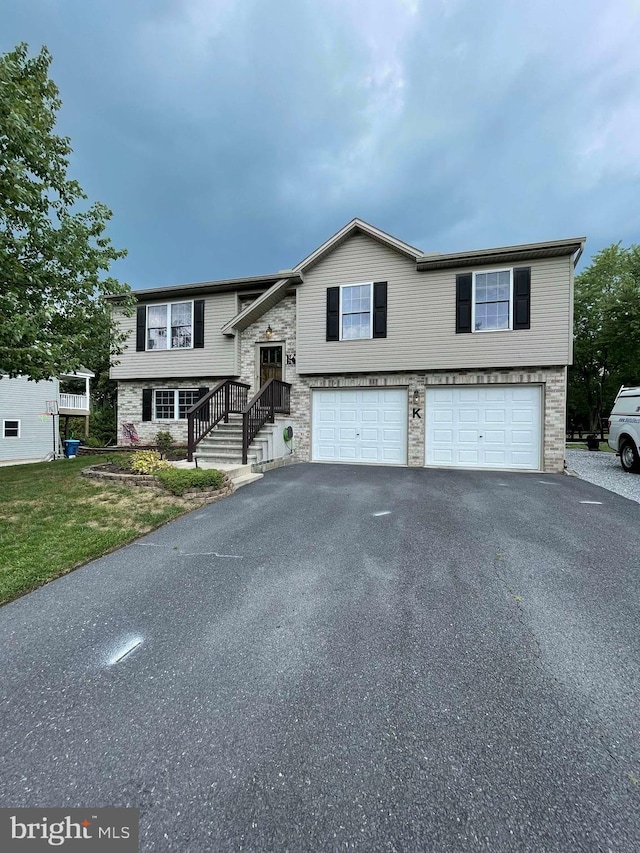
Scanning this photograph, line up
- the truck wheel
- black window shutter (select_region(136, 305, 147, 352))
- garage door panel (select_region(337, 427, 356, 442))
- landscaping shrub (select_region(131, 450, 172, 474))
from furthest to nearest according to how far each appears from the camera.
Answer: black window shutter (select_region(136, 305, 147, 352)) < garage door panel (select_region(337, 427, 356, 442)) < the truck wheel < landscaping shrub (select_region(131, 450, 172, 474))

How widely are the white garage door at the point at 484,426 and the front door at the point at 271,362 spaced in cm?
492

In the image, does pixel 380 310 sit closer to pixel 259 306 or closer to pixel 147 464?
pixel 259 306

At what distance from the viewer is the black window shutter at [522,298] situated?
955cm

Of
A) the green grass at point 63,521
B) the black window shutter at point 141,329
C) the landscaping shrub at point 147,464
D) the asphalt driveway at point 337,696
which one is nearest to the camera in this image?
the asphalt driveway at point 337,696

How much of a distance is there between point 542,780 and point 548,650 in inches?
42.3

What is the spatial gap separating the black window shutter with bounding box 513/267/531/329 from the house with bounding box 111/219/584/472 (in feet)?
0.11

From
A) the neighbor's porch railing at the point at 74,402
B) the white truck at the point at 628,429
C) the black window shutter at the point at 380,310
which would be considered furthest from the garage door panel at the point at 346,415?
the neighbor's porch railing at the point at 74,402

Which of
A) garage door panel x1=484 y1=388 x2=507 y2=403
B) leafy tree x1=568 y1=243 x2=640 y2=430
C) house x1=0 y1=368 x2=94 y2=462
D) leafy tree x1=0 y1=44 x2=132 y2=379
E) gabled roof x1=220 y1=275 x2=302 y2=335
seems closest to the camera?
leafy tree x1=0 y1=44 x2=132 y2=379

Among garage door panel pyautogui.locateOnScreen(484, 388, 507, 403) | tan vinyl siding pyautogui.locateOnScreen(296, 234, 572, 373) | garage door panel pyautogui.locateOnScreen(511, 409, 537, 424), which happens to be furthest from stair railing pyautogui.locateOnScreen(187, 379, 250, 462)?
garage door panel pyautogui.locateOnScreen(511, 409, 537, 424)

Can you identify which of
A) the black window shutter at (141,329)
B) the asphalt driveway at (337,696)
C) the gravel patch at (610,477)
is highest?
the black window shutter at (141,329)

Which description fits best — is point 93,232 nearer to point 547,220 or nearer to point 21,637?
point 21,637

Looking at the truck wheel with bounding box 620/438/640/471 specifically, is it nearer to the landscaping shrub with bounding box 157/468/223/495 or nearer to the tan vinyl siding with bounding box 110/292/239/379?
the landscaping shrub with bounding box 157/468/223/495

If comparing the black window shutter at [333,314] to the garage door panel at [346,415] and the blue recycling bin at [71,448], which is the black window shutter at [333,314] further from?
the blue recycling bin at [71,448]

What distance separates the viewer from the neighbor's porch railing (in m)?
19.5
